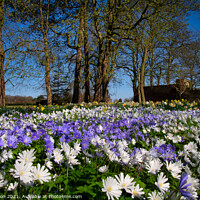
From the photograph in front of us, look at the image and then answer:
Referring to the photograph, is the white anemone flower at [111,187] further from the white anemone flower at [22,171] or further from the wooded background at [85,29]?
the wooded background at [85,29]

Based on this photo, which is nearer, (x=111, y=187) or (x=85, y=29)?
(x=111, y=187)

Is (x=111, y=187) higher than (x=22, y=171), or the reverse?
(x=22, y=171)

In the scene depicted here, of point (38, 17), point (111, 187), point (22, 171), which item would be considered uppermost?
point (38, 17)

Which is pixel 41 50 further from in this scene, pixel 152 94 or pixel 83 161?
pixel 152 94

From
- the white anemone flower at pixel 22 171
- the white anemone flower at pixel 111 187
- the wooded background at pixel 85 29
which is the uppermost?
the wooded background at pixel 85 29

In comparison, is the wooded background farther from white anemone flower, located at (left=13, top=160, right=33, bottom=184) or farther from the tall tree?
white anemone flower, located at (left=13, top=160, right=33, bottom=184)

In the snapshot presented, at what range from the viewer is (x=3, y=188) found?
113 centimetres

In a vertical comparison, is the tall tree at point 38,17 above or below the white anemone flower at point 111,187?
above

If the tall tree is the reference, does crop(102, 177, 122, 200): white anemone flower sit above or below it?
below

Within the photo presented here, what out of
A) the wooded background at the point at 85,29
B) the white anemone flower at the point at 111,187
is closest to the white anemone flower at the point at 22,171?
the white anemone flower at the point at 111,187

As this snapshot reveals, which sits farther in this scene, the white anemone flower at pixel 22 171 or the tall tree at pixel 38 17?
the tall tree at pixel 38 17

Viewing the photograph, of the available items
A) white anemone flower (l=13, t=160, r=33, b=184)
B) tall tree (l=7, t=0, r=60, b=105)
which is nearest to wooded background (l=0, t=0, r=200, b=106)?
tall tree (l=7, t=0, r=60, b=105)

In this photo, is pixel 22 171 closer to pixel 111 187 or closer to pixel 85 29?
pixel 111 187

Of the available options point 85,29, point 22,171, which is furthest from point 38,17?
point 22,171
